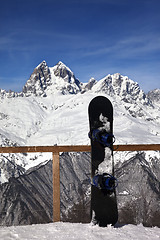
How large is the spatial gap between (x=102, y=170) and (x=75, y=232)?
28.9 inches

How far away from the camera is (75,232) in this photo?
2.69m

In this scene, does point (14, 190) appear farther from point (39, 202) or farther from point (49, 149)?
point (49, 149)

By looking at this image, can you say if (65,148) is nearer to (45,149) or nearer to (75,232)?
(45,149)

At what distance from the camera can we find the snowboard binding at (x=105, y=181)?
2725mm

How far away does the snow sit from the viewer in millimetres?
2547

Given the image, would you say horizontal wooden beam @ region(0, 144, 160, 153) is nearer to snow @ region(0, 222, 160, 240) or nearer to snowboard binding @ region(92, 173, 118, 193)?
snowboard binding @ region(92, 173, 118, 193)

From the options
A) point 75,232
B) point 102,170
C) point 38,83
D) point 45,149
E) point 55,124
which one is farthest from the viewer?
point 38,83

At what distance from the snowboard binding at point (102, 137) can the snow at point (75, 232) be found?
95 centimetres

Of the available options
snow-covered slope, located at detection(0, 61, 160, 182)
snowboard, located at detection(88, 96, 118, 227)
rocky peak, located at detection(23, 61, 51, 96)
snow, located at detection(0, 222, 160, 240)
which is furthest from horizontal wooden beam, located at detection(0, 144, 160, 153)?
rocky peak, located at detection(23, 61, 51, 96)

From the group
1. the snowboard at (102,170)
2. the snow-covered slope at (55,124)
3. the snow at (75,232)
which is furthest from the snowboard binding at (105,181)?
the snow-covered slope at (55,124)

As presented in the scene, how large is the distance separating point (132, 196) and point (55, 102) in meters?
99.8

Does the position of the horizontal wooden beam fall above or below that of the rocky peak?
below

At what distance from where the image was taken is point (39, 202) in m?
3.29

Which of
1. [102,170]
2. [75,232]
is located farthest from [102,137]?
[75,232]
